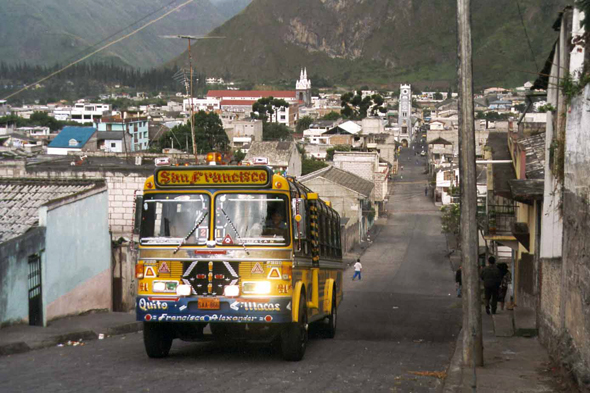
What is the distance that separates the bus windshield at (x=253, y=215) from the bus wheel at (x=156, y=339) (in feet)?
5.75

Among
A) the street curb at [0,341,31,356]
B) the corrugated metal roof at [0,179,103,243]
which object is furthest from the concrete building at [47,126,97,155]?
the street curb at [0,341,31,356]

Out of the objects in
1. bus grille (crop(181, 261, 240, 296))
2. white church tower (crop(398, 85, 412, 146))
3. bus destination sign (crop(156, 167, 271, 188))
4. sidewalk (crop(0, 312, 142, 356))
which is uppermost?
white church tower (crop(398, 85, 412, 146))

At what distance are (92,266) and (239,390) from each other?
11296 mm

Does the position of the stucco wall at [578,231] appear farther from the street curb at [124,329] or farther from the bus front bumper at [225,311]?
the street curb at [124,329]

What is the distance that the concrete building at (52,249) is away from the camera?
15820 mm

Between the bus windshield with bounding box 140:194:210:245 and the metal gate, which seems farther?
the metal gate

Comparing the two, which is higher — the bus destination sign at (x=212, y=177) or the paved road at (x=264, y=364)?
the bus destination sign at (x=212, y=177)

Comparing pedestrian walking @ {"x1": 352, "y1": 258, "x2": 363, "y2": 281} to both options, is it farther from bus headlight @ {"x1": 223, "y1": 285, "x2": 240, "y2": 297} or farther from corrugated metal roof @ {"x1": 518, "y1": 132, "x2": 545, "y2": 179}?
bus headlight @ {"x1": 223, "y1": 285, "x2": 240, "y2": 297}

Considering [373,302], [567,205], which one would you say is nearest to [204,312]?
[567,205]

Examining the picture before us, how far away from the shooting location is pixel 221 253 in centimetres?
1138

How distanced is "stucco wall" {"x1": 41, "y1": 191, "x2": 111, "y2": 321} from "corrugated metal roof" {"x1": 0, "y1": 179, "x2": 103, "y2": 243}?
0.46 meters

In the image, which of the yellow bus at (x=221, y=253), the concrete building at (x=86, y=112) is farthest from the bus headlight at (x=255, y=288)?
the concrete building at (x=86, y=112)

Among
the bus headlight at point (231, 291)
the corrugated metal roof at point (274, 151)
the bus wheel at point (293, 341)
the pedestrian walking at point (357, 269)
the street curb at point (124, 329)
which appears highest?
the corrugated metal roof at point (274, 151)

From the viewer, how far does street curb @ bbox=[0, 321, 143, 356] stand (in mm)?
13117
